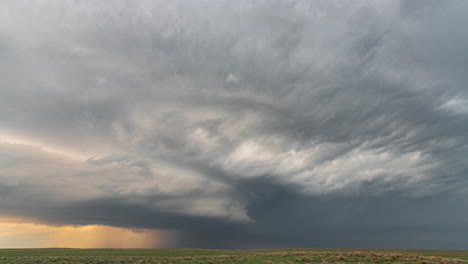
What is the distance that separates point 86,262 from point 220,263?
121ft

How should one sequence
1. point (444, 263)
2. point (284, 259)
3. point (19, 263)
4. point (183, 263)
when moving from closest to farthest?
1. point (444, 263)
2. point (284, 259)
3. point (183, 263)
4. point (19, 263)

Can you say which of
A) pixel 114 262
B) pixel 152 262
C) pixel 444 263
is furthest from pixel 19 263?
pixel 444 263

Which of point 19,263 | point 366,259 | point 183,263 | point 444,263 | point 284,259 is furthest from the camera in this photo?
point 19,263

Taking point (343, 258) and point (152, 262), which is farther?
point (152, 262)

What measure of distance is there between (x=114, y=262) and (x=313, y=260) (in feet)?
167

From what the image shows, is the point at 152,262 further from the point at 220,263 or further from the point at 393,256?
the point at 393,256

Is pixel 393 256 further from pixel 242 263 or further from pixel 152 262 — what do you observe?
pixel 152 262

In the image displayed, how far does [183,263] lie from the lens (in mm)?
70500

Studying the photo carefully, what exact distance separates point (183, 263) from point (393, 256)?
47612 mm

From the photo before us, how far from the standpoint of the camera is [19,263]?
75.1 metres

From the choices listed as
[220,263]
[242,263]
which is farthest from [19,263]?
[242,263]

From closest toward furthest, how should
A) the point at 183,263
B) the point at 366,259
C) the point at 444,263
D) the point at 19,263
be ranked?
1. the point at 444,263
2. the point at 366,259
3. the point at 183,263
4. the point at 19,263

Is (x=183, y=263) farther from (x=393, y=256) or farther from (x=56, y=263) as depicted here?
(x=393, y=256)

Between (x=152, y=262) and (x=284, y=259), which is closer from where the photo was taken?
(x=284, y=259)
